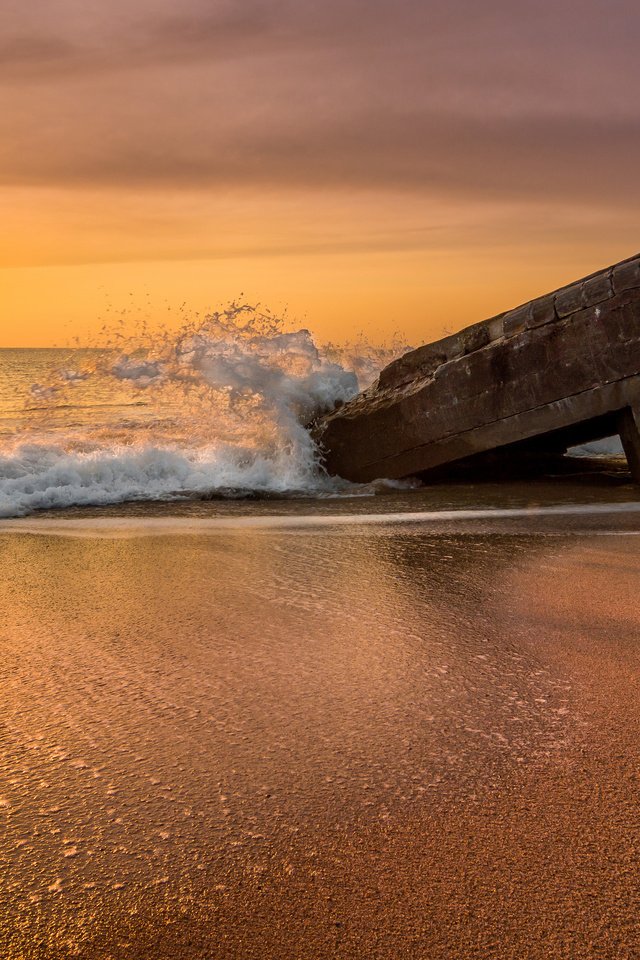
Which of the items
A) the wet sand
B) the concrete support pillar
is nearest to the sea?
the wet sand

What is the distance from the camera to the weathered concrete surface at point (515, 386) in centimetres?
804

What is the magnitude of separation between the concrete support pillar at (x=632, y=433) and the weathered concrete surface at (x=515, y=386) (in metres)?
0.01

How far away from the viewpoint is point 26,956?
1794mm

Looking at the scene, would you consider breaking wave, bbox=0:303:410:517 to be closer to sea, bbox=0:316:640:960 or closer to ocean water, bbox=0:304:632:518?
ocean water, bbox=0:304:632:518

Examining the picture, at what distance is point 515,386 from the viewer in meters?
8.51

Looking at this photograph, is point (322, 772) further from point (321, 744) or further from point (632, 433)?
point (632, 433)

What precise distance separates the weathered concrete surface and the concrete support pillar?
0.01 meters

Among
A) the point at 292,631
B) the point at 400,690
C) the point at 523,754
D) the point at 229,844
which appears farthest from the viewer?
the point at 292,631

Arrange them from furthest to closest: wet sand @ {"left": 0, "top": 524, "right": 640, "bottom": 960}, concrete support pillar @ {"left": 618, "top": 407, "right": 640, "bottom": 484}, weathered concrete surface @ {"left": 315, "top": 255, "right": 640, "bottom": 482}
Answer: concrete support pillar @ {"left": 618, "top": 407, "right": 640, "bottom": 484}
weathered concrete surface @ {"left": 315, "top": 255, "right": 640, "bottom": 482}
wet sand @ {"left": 0, "top": 524, "right": 640, "bottom": 960}

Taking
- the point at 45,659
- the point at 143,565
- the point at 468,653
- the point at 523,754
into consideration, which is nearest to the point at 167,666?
the point at 45,659

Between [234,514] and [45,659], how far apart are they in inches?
179

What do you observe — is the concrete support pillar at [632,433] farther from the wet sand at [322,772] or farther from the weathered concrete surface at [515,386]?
the wet sand at [322,772]

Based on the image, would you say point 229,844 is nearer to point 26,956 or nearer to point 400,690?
point 26,956

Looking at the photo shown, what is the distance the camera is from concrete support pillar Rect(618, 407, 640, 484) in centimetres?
817
